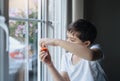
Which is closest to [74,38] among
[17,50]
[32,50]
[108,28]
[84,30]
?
[84,30]

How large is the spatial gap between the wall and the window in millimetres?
449

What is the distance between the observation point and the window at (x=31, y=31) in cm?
193

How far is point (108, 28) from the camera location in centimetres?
289

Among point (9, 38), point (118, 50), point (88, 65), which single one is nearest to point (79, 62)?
point (88, 65)

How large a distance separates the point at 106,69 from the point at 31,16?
1117 millimetres

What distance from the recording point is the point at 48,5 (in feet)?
7.50

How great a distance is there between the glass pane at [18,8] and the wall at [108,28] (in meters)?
0.82

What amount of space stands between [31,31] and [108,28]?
3.27ft

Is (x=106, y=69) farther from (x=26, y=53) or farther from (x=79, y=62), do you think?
(x=79, y=62)

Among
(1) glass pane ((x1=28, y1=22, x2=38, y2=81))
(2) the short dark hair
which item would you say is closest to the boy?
(2) the short dark hair

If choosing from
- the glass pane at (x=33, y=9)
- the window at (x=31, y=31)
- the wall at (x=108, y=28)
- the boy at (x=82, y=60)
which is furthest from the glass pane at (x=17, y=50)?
the wall at (x=108, y=28)

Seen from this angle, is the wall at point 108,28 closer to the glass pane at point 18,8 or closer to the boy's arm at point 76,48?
the glass pane at point 18,8

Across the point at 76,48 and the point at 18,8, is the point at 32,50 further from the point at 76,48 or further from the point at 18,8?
the point at 76,48

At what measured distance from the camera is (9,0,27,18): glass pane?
1.88 m
